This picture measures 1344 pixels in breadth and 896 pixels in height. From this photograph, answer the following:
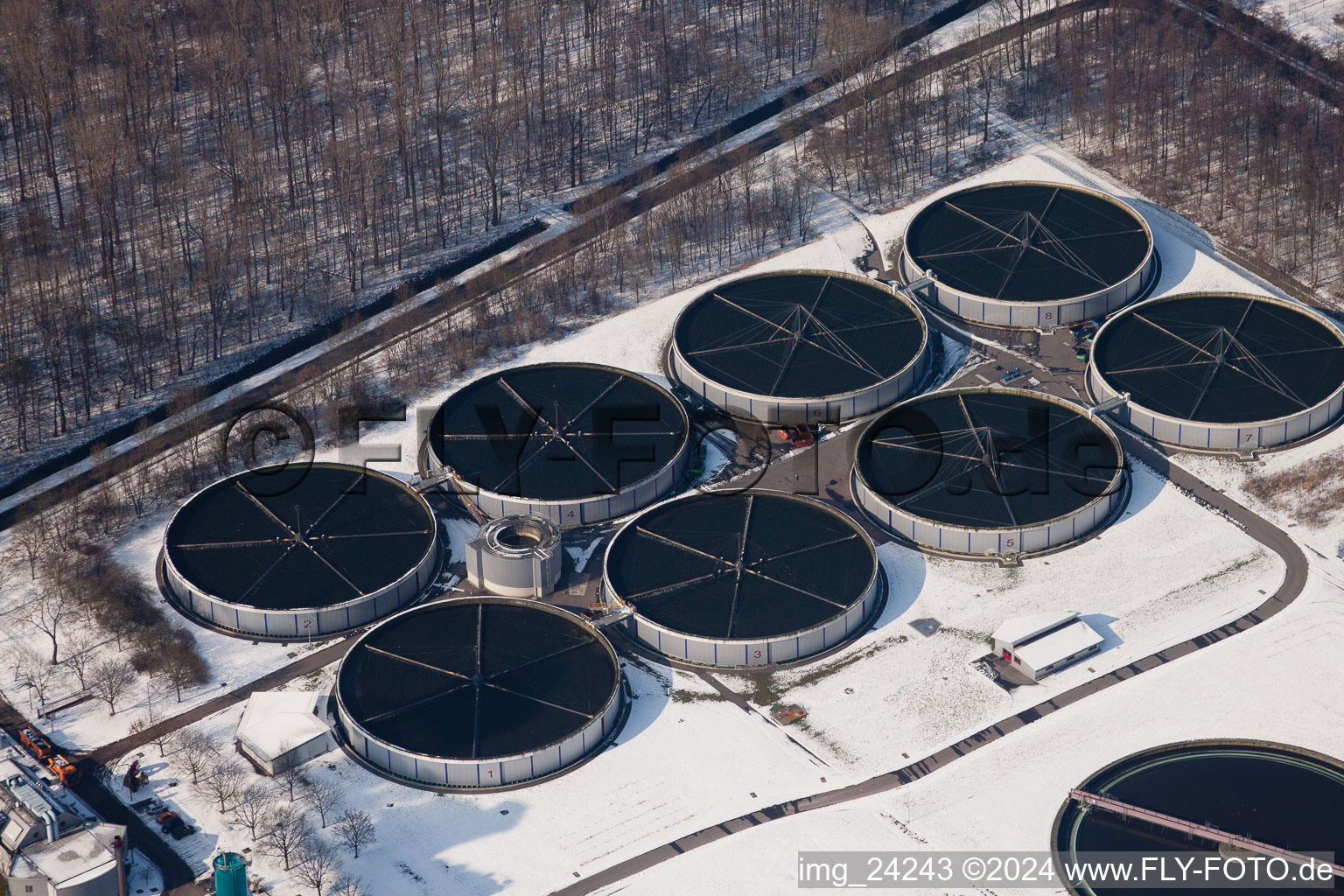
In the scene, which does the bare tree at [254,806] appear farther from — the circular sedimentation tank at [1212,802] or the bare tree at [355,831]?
the circular sedimentation tank at [1212,802]

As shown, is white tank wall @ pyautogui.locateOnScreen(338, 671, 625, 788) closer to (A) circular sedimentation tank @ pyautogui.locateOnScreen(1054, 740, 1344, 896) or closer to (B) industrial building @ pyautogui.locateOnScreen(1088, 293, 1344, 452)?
(A) circular sedimentation tank @ pyautogui.locateOnScreen(1054, 740, 1344, 896)

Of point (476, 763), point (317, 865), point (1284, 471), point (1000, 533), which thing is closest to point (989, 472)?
point (1000, 533)

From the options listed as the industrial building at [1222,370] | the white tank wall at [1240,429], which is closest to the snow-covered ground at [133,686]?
the white tank wall at [1240,429]

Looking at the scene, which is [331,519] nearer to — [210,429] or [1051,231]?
[210,429]

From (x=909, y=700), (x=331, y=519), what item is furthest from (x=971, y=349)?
(x=331, y=519)

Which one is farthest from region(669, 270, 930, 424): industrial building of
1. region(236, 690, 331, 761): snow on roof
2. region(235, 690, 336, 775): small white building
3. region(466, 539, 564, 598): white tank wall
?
region(235, 690, 336, 775): small white building
